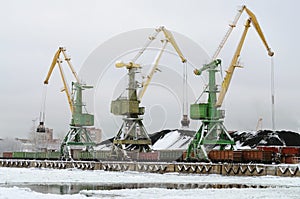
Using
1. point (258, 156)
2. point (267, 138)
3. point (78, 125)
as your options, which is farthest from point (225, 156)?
point (267, 138)

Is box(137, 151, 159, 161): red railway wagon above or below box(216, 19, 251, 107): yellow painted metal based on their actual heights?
below

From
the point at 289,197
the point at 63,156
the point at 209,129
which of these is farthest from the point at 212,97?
the point at 289,197

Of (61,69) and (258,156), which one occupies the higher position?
(61,69)

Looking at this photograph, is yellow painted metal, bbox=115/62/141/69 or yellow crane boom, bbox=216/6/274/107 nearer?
yellow crane boom, bbox=216/6/274/107

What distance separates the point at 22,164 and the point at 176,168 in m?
38.0

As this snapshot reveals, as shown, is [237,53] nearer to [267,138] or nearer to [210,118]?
[210,118]

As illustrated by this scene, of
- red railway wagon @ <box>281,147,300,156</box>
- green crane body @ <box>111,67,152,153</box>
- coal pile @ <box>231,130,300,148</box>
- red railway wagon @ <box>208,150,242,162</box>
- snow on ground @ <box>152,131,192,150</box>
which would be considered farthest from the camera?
snow on ground @ <box>152,131,192,150</box>

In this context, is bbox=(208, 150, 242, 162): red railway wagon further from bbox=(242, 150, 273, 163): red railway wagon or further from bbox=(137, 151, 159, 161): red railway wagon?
bbox=(137, 151, 159, 161): red railway wagon

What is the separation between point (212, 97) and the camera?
7606 centimetres

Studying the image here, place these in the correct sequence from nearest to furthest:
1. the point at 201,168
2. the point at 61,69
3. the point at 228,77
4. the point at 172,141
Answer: the point at 201,168 < the point at 228,77 < the point at 61,69 < the point at 172,141

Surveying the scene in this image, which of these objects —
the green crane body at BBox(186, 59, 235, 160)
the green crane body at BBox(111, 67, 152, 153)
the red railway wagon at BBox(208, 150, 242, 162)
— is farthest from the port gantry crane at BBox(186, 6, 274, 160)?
the green crane body at BBox(111, 67, 152, 153)

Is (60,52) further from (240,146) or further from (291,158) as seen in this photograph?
(291,158)

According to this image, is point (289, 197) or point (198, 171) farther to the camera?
point (198, 171)

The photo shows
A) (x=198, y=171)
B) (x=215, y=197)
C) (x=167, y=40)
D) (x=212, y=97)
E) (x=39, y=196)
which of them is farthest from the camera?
(x=167, y=40)
